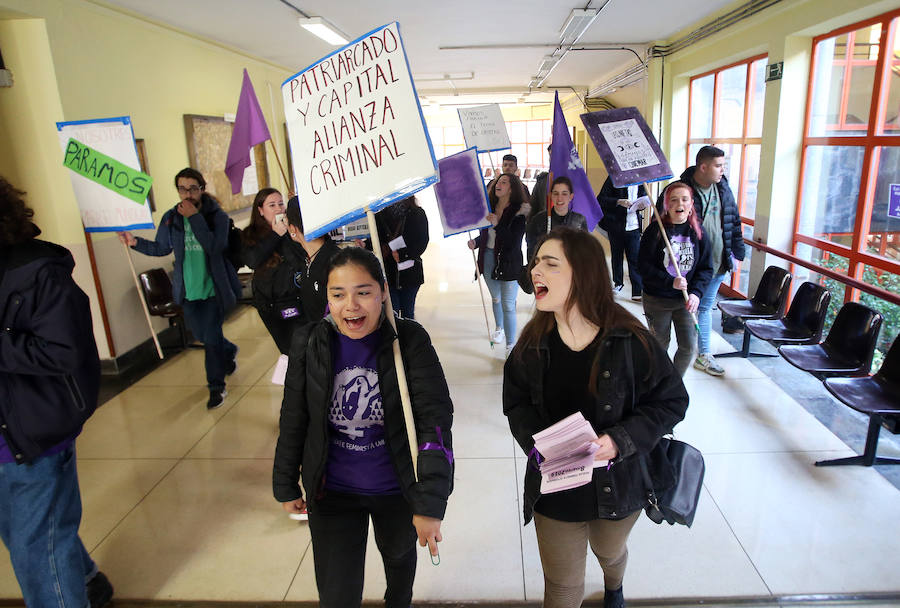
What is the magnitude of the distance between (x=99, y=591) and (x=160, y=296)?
365 centimetres

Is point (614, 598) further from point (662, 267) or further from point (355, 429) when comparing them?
point (662, 267)

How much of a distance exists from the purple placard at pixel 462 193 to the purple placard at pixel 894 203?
9.77 ft

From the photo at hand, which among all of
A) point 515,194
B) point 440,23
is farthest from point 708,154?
point 440,23

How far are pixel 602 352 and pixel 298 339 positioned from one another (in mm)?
949

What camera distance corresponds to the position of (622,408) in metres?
1.75

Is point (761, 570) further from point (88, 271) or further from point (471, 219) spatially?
point (88, 271)

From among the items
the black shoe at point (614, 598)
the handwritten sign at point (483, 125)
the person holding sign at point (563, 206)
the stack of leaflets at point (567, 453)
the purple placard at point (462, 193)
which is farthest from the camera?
the handwritten sign at point (483, 125)

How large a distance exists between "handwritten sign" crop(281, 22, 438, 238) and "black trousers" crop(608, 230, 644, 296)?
4.47 meters

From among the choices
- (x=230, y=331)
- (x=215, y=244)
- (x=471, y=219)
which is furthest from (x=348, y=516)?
(x=230, y=331)

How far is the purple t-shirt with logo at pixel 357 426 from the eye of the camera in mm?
1733

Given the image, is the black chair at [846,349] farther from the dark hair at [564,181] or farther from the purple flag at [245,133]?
the purple flag at [245,133]

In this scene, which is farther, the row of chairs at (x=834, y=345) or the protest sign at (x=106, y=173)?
the protest sign at (x=106, y=173)

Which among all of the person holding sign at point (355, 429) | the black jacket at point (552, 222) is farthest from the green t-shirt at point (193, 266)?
the person holding sign at point (355, 429)

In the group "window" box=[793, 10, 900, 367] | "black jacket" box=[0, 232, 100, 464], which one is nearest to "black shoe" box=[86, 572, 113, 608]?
"black jacket" box=[0, 232, 100, 464]
